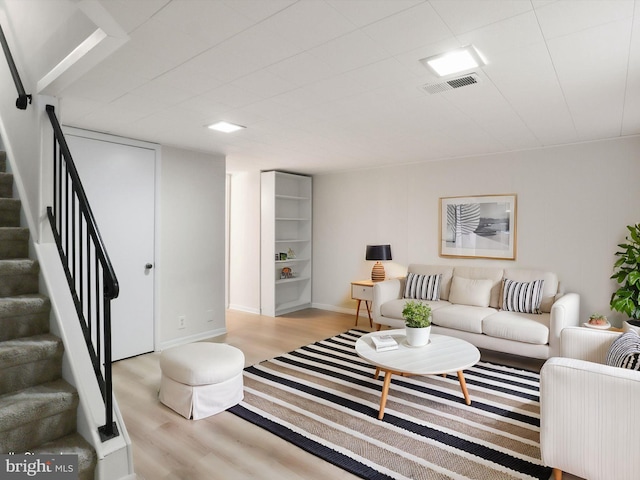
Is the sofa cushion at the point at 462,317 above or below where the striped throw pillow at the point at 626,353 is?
below

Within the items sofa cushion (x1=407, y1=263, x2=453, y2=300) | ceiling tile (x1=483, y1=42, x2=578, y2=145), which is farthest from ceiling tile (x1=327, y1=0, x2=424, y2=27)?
sofa cushion (x1=407, y1=263, x2=453, y2=300)

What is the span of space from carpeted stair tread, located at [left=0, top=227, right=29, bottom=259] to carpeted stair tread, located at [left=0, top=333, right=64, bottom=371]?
625 millimetres

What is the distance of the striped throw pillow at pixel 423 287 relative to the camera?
16.0ft

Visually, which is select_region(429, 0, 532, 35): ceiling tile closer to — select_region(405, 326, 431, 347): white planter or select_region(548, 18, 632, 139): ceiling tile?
select_region(548, 18, 632, 139): ceiling tile

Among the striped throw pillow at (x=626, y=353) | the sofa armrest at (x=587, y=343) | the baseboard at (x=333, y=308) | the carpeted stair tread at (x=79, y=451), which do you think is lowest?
the baseboard at (x=333, y=308)

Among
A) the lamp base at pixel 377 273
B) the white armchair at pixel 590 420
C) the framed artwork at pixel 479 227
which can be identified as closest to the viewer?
the white armchair at pixel 590 420

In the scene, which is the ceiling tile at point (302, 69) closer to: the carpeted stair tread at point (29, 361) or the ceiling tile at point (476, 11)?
the ceiling tile at point (476, 11)

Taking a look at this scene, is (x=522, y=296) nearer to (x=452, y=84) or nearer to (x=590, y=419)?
(x=590, y=419)

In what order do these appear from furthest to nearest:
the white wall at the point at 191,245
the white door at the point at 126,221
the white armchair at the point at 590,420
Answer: the white wall at the point at 191,245, the white door at the point at 126,221, the white armchair at the point at 590,420

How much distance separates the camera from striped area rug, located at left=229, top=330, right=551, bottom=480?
2.28 m

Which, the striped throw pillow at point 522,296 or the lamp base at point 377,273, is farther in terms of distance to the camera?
the lamp base at point 377,273

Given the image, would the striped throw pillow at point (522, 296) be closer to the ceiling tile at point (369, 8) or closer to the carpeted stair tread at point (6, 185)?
the ceiling tile at point (369, 8)

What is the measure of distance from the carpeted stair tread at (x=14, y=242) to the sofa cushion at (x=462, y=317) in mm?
3770

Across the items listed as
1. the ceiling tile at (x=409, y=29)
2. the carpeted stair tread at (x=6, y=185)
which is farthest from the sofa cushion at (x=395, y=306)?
the carpeted stair tread at (x=6, y=185)
